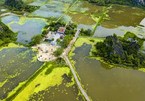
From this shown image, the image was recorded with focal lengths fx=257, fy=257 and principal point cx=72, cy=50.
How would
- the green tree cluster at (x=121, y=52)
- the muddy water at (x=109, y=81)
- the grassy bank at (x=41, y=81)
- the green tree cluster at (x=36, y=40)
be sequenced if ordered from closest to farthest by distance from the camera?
the grassy bank at (x=41, y=81)
the muddy water at (x=109, y=81)
the green tree cluster at (x=121, y=52)
the green tree cluster at (x=36, y=40)

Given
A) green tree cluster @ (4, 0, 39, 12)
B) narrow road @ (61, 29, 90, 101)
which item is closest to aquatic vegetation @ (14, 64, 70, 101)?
narrow road @ (61, 29, 90, 101)

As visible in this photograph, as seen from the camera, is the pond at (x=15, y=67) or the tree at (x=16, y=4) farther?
the tree at (x=16, y=4)

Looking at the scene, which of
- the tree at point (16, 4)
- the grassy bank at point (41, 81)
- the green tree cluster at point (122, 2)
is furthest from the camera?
the green tree cluster at point (122, 2)

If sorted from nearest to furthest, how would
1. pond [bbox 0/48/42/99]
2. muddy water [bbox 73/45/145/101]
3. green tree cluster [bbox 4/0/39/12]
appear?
muddy water [bbox 73/45/145/101]
pond [bbox 0/48/42/99]
green tree cluster [bbox 4/0/39/12]

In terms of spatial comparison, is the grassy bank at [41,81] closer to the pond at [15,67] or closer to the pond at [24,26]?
the pond at [15,67]

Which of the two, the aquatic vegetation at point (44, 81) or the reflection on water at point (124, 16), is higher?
the aquatic vegetation at point (44, 81)

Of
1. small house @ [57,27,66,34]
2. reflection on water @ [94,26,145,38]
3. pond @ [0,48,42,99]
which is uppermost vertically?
pond @ [0,48,42,99]

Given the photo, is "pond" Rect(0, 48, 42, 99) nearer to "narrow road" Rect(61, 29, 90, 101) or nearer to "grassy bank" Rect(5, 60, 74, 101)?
"grassy bank" Rect(5, 60, 74, 101)

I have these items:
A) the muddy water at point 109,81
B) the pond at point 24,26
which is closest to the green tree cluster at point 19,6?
the pond at point 24,26

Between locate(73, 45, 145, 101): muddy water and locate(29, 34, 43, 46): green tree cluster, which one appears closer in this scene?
locate(73, 45, 145, 101): muddy water
